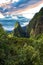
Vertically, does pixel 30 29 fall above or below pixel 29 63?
below

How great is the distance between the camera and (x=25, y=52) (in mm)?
44781

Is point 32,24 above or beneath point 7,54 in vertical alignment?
beneath

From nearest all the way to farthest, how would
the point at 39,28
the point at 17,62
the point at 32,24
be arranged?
the point at 17,62 → the point at 39,28 → the point at 32,24

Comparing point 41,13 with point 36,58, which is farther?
point 41,13

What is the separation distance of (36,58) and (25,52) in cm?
194

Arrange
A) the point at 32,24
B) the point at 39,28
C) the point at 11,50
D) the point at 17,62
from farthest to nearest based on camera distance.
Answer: the point at 32,24 → the point at 39,28 → the point at 11,50 → the point at 17,62

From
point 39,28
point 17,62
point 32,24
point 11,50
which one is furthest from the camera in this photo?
point 32,24

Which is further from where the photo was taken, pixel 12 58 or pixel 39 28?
pixel 39 28

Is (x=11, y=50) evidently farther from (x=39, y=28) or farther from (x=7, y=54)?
(x=39, y=28)

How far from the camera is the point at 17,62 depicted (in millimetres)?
41625

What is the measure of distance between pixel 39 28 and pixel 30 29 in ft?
39.5

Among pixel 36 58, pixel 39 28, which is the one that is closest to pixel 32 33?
pixel 39 28

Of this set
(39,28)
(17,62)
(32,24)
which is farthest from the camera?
(32,24)

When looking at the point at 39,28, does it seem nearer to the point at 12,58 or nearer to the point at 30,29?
the point at 30,29
